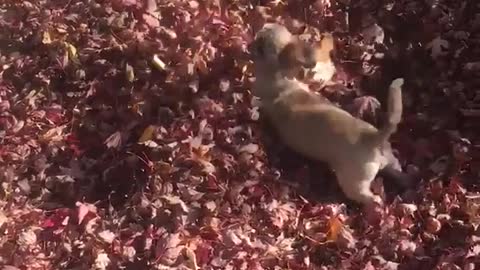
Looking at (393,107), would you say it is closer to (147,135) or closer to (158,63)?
(147,135)

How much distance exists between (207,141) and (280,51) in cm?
53

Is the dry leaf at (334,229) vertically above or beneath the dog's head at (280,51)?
beneath

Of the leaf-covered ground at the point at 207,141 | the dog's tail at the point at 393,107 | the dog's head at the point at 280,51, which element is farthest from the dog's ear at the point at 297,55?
the dog's tail at the point at 393,107

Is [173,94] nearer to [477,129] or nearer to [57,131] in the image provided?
[57,131]

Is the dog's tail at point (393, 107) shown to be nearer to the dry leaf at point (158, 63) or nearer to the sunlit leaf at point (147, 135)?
the sunlit leaf at point (147, 135)

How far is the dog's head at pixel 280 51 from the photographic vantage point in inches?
151

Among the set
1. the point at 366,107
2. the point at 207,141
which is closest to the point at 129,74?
the point at 207,141

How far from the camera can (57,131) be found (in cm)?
409

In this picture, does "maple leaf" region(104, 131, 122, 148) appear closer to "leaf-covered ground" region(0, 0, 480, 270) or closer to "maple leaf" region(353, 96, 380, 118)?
"leaf-covered ground" region(0, 0, 480, 270)

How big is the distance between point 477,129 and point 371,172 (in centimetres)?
62

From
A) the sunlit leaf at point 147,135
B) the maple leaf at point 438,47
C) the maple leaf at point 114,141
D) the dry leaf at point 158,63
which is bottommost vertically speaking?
the maple leaf at point 114,141

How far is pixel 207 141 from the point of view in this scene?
392 cm

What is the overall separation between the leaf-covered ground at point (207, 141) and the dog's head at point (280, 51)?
210 mm

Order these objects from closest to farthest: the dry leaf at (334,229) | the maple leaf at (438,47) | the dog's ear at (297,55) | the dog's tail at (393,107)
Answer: the dog's tail at (393,107)
the dry leaf at (334,229)
the dog's ear at (297,55)
the maple leaf at (438,47)
